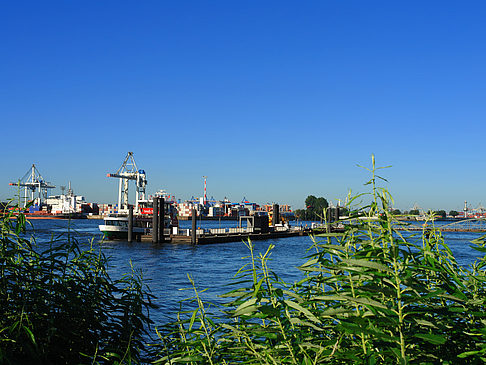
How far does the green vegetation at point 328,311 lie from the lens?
271 cm

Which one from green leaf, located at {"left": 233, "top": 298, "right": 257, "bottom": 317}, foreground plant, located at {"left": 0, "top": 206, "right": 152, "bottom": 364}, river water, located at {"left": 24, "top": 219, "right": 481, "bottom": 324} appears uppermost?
green leaf, located at {"left": 233, "top": 298, "right": 257, "bottom": 317}

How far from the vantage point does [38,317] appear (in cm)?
475

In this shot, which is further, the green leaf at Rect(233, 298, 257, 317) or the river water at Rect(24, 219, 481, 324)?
the river water at Rect(24, 219, 481, 324)

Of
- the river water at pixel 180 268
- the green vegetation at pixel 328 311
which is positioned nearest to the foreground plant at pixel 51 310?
the green vegetation at pixel 328 311

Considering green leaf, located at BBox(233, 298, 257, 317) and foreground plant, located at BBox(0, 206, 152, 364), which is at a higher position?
green leaf, located at BBox(233, 298, 257, 317)

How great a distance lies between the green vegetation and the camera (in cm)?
271

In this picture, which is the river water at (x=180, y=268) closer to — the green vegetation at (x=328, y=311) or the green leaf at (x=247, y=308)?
the green vegetation at (x=328, y=311)

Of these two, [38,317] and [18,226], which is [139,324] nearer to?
[38,317]

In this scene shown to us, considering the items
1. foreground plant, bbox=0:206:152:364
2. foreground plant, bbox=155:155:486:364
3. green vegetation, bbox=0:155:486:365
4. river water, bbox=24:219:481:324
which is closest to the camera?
foreground plant, bbox=155:155:486:364

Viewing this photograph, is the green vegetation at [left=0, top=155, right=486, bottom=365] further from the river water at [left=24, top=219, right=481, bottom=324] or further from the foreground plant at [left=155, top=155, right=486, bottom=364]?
the river water at [left=24, top=219, right=481, bottom=324]

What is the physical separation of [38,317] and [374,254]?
3.77 meters

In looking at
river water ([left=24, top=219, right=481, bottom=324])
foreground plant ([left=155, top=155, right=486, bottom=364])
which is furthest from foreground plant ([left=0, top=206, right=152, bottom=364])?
river water ([left=24, top=219, right=481, bottom=324])

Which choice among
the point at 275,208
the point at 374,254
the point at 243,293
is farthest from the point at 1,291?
the point at 275,208

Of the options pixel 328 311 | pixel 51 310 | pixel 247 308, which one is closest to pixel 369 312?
pixel 328 311
